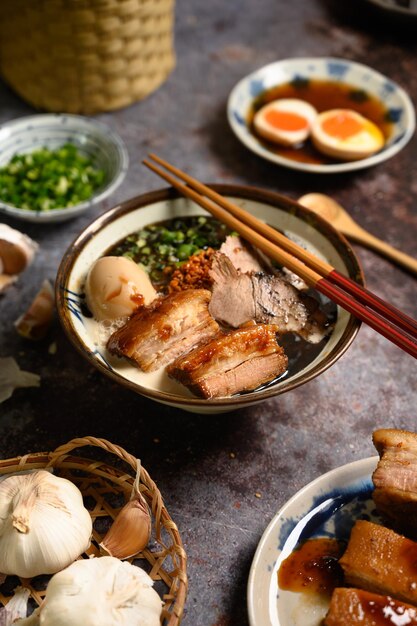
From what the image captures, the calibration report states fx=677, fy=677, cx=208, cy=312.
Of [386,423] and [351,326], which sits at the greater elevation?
[351,326]

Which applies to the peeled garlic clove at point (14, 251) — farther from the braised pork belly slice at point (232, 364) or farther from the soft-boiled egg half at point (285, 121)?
the soft-boiled egg half at point (285, 121)

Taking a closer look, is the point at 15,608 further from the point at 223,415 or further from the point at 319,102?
the point at 319,102

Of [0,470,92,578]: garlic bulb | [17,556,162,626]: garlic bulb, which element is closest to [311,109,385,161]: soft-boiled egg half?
[0,470,92,578]: garlic bulb

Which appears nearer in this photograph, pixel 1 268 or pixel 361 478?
pixel 361 478

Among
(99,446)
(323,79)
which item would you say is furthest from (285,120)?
(99,446)

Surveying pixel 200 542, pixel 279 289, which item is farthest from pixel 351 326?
pixel 200 542

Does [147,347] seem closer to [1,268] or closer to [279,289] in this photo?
[279,289]

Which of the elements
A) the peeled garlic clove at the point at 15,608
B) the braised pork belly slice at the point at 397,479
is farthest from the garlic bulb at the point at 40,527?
the braised pork belly slice at the point at 397,479
